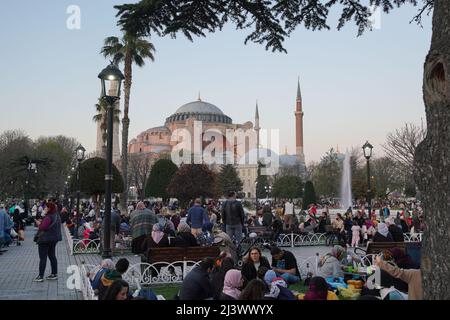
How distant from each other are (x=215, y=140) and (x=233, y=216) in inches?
3377

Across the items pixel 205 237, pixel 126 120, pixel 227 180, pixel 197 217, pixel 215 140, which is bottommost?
pixel 205 237

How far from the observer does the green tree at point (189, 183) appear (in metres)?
42.3

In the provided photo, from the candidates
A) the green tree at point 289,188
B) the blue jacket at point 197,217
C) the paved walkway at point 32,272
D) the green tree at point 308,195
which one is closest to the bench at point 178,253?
the paved walkway at point 32,272

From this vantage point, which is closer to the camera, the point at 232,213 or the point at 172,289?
the point at 172,289

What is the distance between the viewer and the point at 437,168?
124 inches

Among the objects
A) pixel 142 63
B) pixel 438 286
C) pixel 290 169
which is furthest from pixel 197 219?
pixel 290 169

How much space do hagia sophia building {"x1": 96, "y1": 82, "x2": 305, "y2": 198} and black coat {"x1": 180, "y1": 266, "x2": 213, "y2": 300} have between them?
259ft

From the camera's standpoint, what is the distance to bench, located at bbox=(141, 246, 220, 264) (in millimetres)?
8375

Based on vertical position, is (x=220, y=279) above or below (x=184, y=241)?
below

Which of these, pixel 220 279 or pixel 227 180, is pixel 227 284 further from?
pixel 227 180

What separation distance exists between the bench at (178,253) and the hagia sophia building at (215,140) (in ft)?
249

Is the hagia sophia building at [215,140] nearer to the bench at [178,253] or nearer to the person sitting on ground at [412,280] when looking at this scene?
the bench at [178,253]

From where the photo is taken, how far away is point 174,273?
8.70 meters

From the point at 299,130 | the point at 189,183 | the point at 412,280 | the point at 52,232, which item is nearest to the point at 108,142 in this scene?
the point at 52,232
